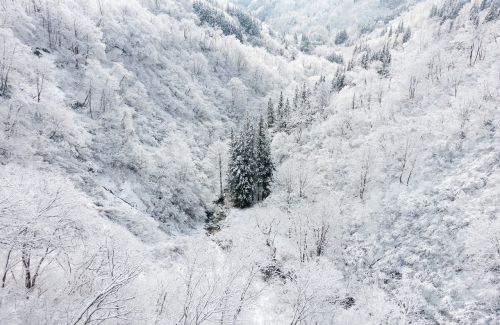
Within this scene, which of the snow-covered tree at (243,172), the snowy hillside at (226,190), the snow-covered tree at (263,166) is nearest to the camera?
the snowy hillside at (226,190)

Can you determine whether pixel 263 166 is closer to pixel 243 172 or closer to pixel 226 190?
pixel 243 172

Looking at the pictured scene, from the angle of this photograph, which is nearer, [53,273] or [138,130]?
[53,273]

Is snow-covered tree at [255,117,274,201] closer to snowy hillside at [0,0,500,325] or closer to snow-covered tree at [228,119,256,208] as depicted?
snowy hillside at [0,0,500,325]

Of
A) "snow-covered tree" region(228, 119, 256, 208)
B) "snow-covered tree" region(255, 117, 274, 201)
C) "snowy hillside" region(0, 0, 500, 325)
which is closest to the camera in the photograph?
"snowy hillside" region(0, 0, 500, 325)

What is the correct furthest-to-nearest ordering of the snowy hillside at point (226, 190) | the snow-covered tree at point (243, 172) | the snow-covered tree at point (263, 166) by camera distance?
the snow-covered tree at point (263, 166) → the snow-covered tree at point (243, 172) → the snowy hillside at point (226, 190)

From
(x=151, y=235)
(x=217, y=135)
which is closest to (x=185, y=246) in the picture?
(x=151, y=235)

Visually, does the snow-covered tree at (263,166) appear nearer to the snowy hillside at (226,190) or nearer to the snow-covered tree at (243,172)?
the snowy hillside at (226,190)

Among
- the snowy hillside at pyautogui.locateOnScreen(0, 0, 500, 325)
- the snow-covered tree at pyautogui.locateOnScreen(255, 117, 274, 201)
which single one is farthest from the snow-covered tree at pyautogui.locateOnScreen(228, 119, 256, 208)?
the snow-covered tree at pyautogui.locateOnScreen(255, 117, 274, 201)

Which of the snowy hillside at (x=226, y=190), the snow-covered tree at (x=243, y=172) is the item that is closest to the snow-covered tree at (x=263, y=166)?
the snowy hillside at (x=226, y=190)

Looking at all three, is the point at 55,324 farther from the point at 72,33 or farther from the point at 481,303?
the point at 72,33
